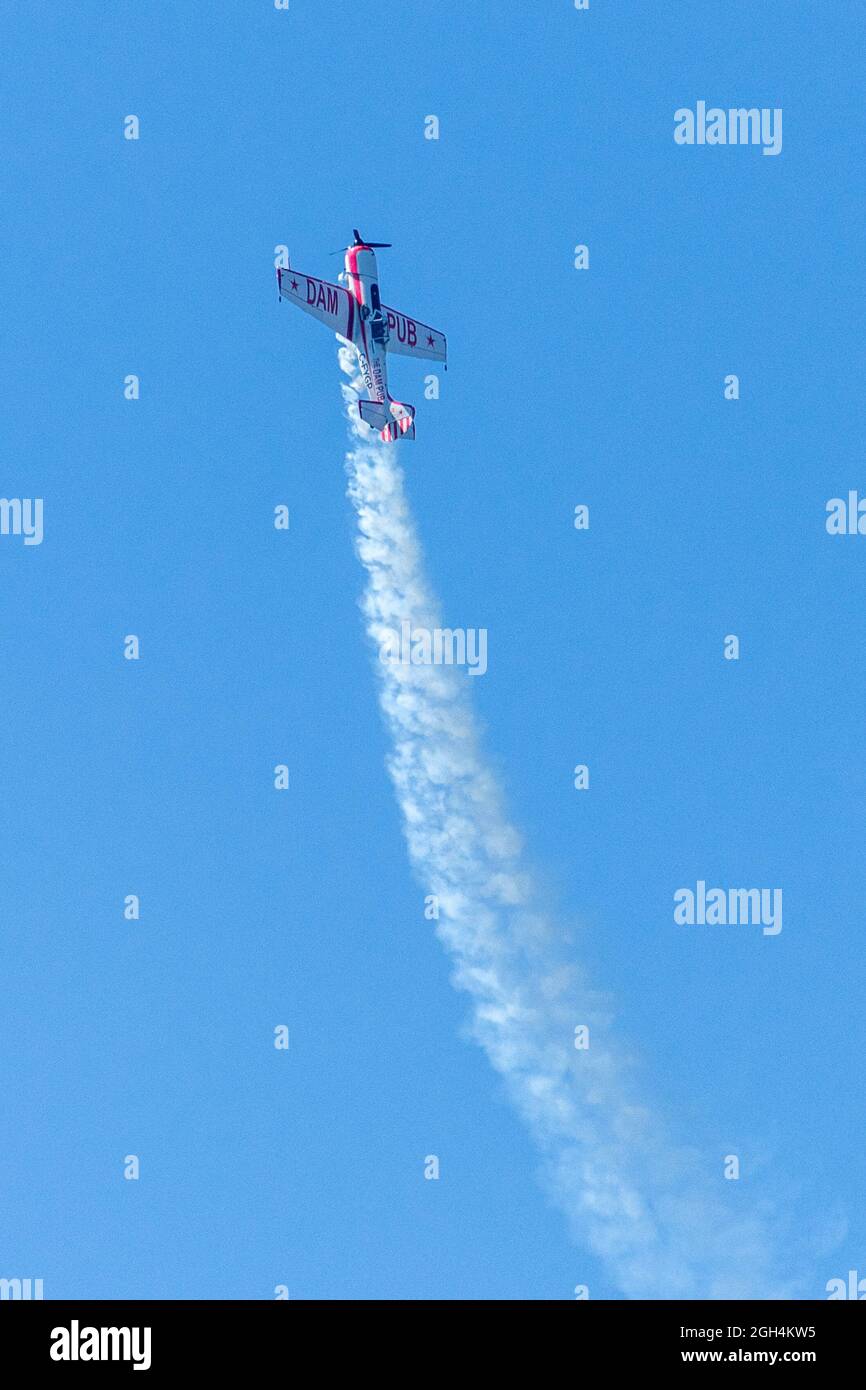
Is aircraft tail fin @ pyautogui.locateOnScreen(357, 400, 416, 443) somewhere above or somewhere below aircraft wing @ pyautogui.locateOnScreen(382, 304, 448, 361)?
below

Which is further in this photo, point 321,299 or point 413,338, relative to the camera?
point 413,338

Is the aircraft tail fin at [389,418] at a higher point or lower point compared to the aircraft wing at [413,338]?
Answer: lower

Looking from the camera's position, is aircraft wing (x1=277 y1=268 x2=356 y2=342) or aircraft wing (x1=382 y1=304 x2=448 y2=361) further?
aircraft wing (x1=382 y1=304 x2=448 y2=361)
